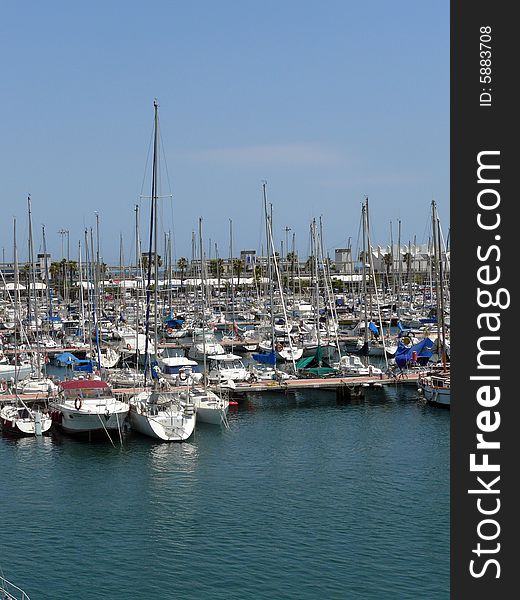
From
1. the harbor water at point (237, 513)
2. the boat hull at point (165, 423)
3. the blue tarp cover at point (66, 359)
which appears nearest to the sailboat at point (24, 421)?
the harbor water at point (237, 513)

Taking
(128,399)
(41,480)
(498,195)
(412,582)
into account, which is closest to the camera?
(498,195)

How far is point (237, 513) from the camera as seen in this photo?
33969 millimetres

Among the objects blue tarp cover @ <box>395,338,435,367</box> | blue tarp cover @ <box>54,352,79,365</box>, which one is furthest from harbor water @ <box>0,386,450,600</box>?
blue tarp cover @ <box>54,352,79,365</box>

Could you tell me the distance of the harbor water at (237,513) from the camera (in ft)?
89.8

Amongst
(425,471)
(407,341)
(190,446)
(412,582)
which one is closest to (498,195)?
(412,582)

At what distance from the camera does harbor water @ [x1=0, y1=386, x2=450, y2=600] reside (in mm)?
27359

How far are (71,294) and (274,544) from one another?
10782 centimetres

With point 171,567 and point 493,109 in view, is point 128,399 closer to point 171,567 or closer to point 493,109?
point 171,567

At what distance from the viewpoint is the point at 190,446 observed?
44.3 m

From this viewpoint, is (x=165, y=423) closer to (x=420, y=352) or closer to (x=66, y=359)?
(x=420, y=352)

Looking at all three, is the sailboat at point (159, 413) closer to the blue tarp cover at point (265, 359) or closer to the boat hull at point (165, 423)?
the boat hull at point (165, 423)

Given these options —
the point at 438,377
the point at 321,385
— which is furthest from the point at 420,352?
the point at 321,385

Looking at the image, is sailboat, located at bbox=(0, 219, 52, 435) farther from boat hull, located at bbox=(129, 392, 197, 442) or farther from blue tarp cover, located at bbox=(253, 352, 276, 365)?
blue tarp cover, located at bbox=(253, 352, 276, 365)

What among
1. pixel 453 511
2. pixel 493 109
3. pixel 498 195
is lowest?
pixel 453 511
